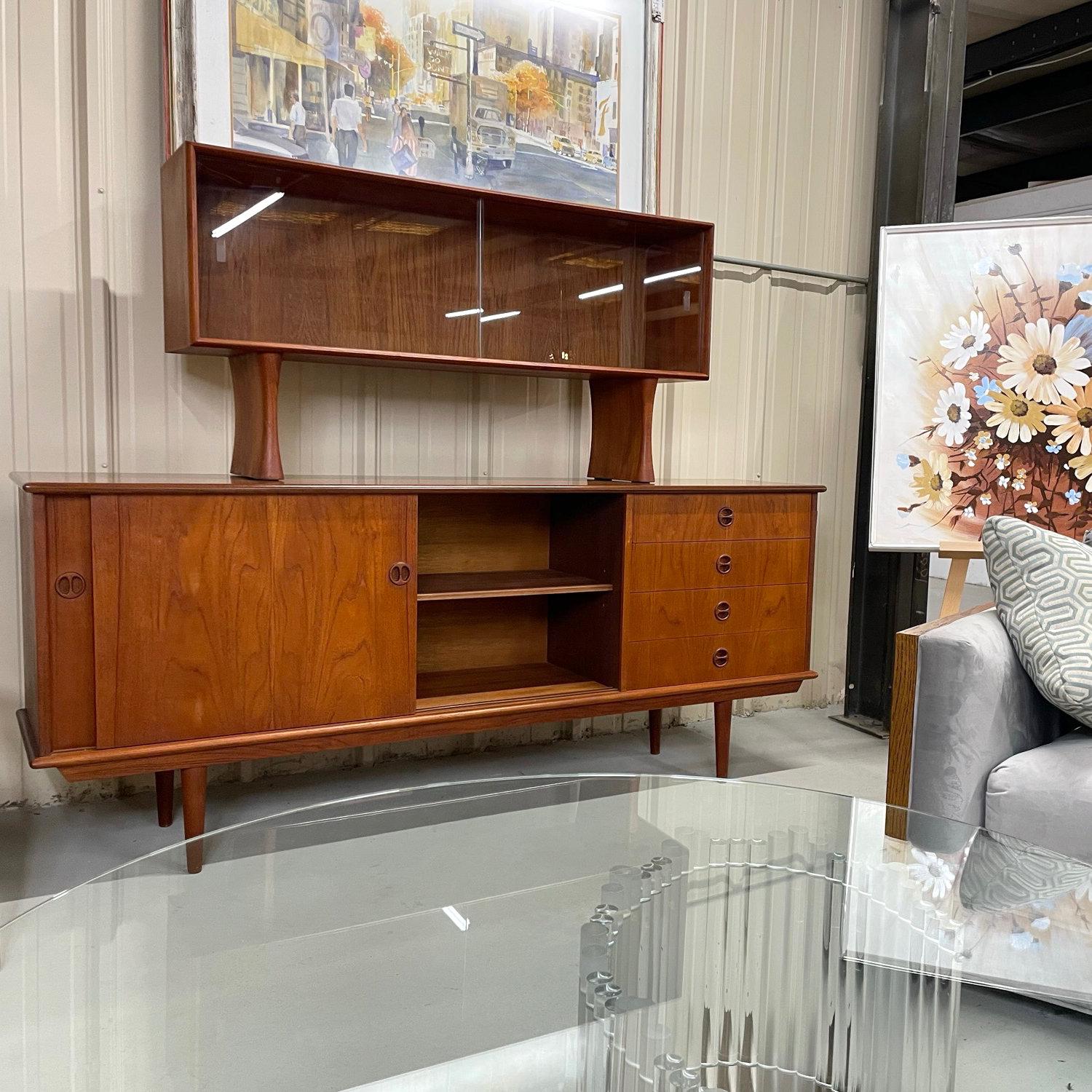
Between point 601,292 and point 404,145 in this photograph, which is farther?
point 601,292

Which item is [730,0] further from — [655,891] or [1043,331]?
[655,891]

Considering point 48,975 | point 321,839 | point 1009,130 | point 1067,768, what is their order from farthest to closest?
point 1009,130 → point 1067,768 → point 321,839 → point 48,975

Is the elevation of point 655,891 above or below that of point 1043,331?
below

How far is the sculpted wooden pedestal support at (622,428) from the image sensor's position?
2771 mm

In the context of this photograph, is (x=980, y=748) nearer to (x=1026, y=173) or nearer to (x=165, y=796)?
(x=165, y=796)

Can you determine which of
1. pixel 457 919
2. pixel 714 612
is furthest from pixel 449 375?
pixel 457 919

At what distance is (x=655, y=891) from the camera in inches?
44.5

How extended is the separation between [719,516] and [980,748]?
1.10m

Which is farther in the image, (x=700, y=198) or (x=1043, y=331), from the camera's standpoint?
(x=700, y=198)

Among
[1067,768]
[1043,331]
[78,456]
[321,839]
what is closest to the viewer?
[321,839]

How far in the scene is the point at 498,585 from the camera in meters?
2.52

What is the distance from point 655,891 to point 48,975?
62 centimetres

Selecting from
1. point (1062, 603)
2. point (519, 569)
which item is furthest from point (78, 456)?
point (1062, 603)

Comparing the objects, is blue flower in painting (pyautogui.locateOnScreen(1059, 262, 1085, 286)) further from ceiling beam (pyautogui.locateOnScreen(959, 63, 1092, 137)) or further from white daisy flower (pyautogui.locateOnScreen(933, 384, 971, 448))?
ceiling beam (pyautogui.locateOnScreen(959, 63, 1092, 137))
